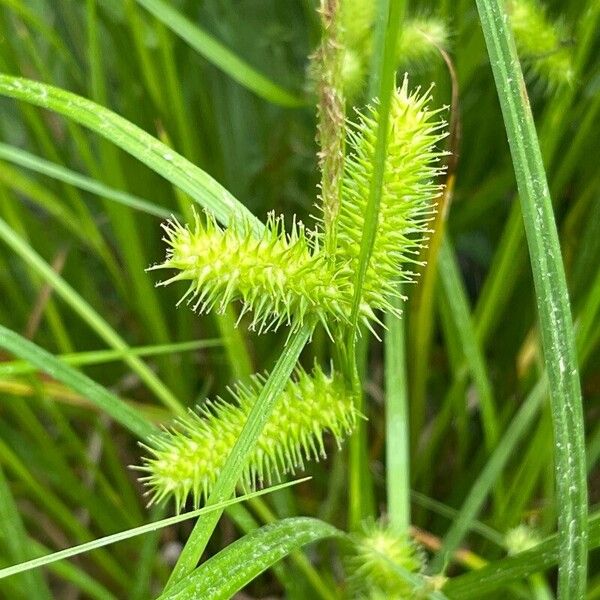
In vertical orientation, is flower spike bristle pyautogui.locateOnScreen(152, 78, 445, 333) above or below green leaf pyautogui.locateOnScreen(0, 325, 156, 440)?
above

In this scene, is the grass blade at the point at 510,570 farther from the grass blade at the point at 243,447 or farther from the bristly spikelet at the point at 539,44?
the bristly spikelet at the point at 539,44

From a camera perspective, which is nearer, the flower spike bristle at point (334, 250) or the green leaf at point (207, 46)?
the flower spike bristle at point (334, 250)

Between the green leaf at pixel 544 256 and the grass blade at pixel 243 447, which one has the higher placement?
the green leaf at pixel 544 256

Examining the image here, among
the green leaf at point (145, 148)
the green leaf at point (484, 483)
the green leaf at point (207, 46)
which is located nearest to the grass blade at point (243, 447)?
the green leaf at point (145, 148)

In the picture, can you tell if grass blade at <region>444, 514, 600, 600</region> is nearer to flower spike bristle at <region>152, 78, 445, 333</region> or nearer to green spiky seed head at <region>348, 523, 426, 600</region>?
green spiky seed head at <region>348, 523, 426, 600</region>

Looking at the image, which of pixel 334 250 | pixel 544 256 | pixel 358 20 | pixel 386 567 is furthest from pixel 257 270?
pixel 358 20

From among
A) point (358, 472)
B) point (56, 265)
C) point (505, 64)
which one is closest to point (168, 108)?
point (56, 265)

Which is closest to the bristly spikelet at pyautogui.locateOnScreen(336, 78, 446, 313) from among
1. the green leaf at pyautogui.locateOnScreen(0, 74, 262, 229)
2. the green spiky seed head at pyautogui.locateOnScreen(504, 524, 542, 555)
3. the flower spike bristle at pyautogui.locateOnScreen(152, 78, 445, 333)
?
the flower spike bristle at pyautogui.locateOnScreen(152, 78, 445, 333)
